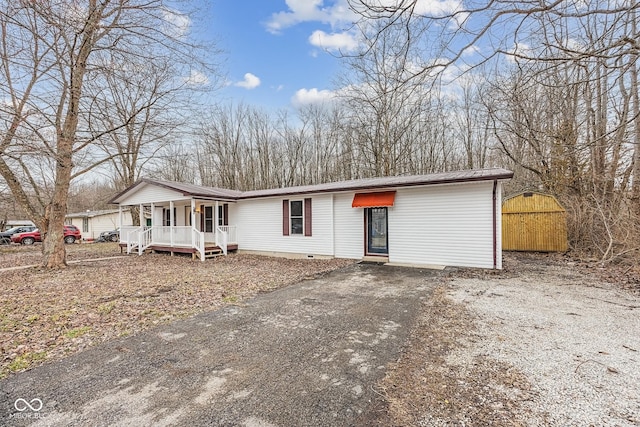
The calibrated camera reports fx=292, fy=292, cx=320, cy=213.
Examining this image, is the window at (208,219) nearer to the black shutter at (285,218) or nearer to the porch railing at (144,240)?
the porch railing at (144,240)

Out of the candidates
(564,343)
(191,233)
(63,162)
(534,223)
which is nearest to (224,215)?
(191,233)

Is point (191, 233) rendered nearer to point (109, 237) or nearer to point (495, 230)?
point (495, 230)

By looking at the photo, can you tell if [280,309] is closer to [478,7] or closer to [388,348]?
[388,348]

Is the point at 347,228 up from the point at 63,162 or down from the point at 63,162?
down

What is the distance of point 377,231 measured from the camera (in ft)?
34.4

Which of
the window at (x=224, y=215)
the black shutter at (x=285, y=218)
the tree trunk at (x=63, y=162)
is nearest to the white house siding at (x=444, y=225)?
the black shutter at (x=285, y=218)

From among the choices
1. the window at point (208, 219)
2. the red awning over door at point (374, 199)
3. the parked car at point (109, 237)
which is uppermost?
the red awning over door at point (374, 199)

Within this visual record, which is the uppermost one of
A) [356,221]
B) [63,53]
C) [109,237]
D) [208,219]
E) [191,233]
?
[63,53]

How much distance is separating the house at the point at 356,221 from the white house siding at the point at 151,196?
0.15 feet

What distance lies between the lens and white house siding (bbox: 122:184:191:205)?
1271 centimetres

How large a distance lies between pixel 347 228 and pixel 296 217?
2.29 meters

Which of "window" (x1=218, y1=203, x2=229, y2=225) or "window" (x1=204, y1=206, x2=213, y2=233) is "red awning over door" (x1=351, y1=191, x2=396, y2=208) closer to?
"window" (x1=218, y1=203, x2=229, y2=225)

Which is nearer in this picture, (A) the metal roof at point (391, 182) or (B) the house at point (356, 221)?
(A) the metal roof at point (391, 182)

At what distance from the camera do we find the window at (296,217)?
11.8m
